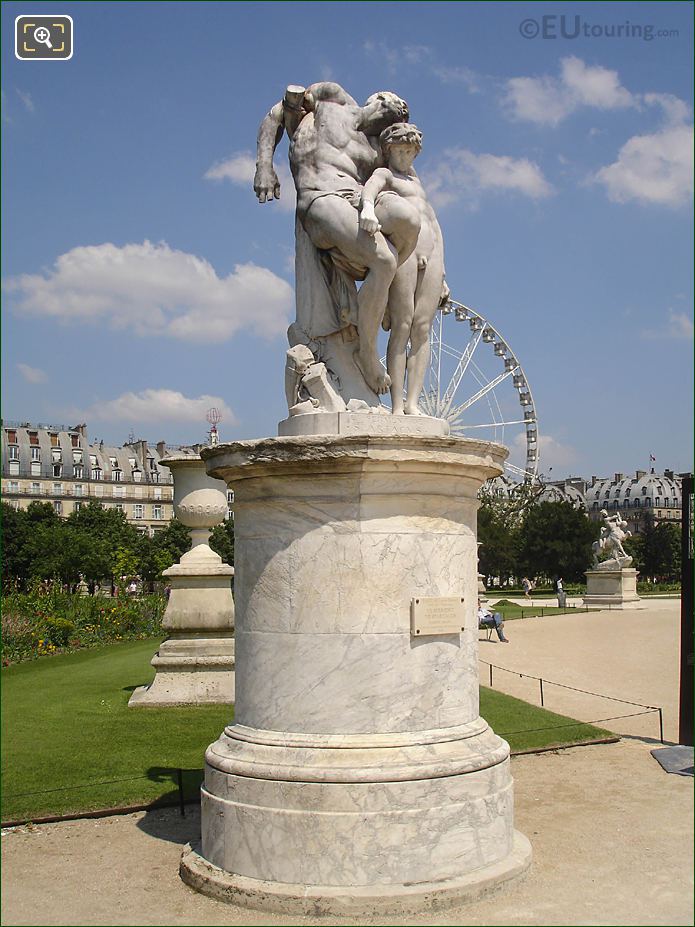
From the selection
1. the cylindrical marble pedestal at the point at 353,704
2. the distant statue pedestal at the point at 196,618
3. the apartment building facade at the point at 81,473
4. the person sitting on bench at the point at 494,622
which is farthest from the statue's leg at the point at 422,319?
Result: the apartment building facade at the point at 81,473

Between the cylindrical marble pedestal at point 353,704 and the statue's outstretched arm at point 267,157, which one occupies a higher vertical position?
the statue's outstretched arm at point 267,157

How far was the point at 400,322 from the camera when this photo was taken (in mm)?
6562

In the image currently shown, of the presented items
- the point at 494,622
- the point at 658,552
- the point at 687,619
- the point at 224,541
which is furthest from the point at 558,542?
the point at 687,619

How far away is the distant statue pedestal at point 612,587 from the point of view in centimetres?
3481

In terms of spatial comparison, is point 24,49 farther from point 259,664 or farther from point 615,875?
point 615,875

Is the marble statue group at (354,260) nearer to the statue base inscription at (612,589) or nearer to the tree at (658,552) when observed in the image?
the statue base inscription at (612,589)

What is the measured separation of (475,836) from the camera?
5.43 metres

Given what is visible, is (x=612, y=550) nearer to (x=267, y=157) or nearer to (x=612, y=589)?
(x=612, y=589)

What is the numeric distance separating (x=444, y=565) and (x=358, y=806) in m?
1.52

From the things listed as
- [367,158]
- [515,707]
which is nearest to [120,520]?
[515,707]

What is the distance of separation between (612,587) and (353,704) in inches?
1262

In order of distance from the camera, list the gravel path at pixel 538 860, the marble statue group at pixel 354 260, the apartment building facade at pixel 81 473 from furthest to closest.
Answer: the apartment building facade at pixel 81 473 < the marble statue group at pixel 354 260 < the gravel path at pixel 538 860

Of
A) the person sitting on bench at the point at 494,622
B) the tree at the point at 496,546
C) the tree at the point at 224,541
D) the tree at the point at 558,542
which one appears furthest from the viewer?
the tree at the point at 558,542

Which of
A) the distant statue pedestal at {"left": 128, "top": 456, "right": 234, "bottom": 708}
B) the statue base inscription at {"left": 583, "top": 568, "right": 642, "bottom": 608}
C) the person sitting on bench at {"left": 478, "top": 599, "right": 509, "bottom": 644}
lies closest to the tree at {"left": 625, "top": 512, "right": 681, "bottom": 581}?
the statue base inscription at {"left": 583, "top": 568, "right": 642, "bottom": 608}
